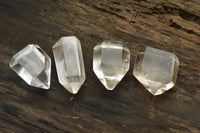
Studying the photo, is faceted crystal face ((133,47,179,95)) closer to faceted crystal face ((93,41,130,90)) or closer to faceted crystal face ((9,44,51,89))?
faceted crystal face ((93,41,130,90))

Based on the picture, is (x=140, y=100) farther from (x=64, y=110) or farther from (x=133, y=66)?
(x=64, y=110)

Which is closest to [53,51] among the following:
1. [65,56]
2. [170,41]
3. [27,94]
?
[65,56]

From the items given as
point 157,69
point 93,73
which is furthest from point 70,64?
point 157,69

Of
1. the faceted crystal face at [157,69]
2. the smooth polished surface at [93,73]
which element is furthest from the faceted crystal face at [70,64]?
the faceted crystal face at [157,69]

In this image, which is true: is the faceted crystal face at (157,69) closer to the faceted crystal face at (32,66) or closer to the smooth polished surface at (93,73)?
the smooth polished surface at (93,73)

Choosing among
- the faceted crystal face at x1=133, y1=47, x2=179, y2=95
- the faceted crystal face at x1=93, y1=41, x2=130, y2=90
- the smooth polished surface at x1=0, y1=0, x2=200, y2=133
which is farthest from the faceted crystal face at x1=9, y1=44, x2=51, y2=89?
the faceted crystal face at x1=133, y1=47, x2=179, y2=95
